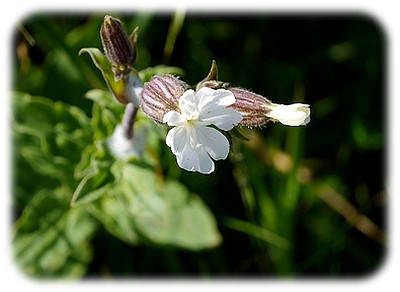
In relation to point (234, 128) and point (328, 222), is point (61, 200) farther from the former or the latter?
point (328, 222)

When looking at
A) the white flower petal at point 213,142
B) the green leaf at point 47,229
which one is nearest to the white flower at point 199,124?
the white flower petal at point 213,142

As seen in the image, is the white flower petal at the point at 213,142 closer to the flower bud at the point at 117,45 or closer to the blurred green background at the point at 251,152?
the flower bud at the point at 117,45

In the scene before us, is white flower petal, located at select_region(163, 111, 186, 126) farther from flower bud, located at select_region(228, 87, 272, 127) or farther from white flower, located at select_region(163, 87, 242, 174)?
flower bud, located at select_region(228, 87, 272, 127)

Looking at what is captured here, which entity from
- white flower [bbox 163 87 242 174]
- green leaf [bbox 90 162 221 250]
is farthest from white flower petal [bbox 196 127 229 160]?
green leaf [bbox 90 162 221 250]

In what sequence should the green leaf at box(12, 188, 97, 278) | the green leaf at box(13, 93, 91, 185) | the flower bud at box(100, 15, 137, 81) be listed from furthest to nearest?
the green leaf at box(12, 188, 97, 278) → the green leaf at box(13, 93, 91, 185) → the flower bud at box(100, 15, 137, 81)

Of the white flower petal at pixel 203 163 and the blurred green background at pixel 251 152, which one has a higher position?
the white flower petal at pixel 203 163

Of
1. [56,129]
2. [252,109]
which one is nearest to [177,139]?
[252,109]
